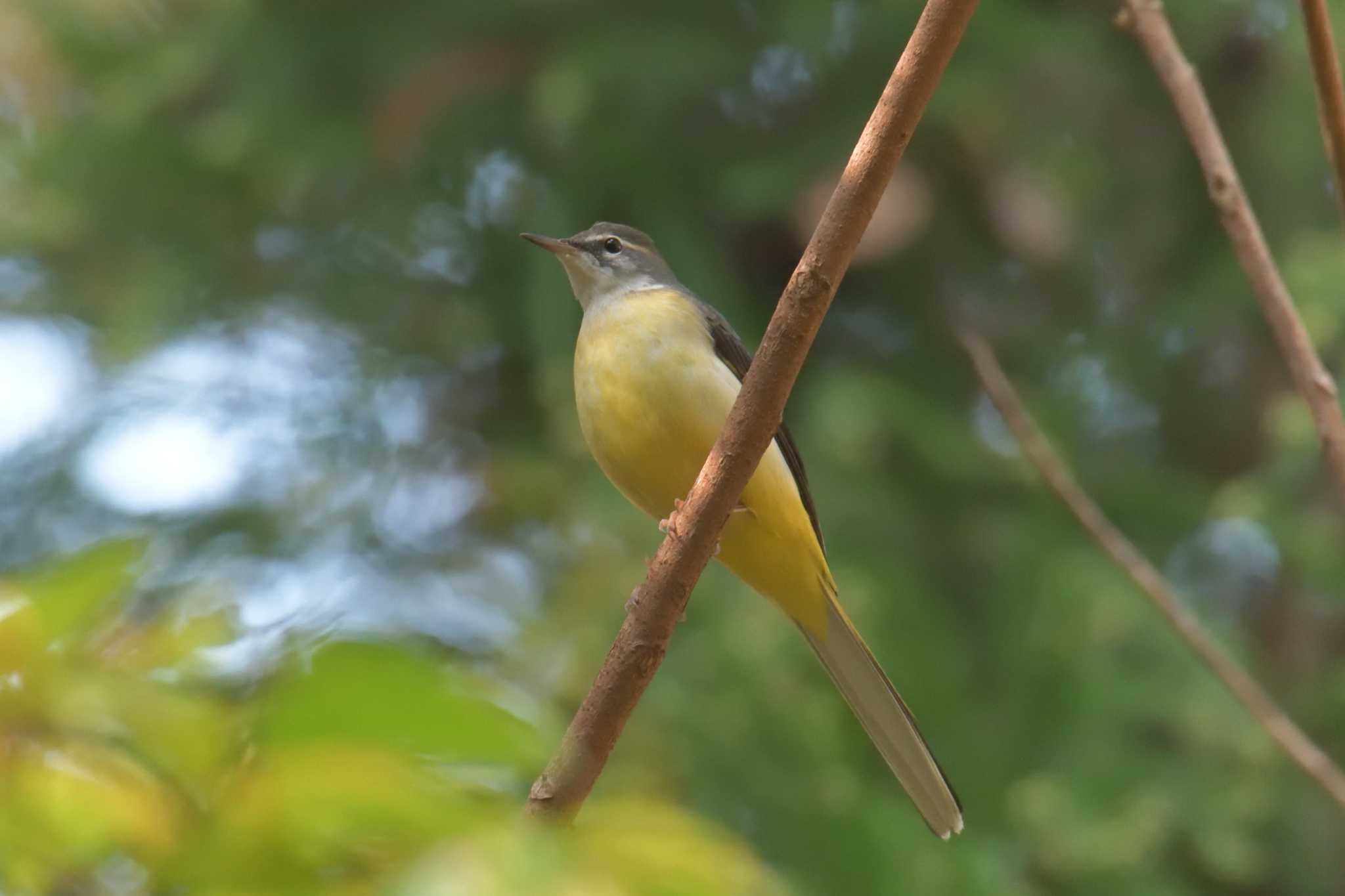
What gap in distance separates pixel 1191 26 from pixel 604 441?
2.94 meters

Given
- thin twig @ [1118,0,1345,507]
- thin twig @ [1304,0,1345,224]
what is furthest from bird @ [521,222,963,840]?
thin twig @ [1304,0,1345,224]

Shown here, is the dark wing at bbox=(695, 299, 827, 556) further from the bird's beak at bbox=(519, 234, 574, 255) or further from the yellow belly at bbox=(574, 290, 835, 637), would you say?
the bird's beak at bbox=(519, 234, 574, 255)

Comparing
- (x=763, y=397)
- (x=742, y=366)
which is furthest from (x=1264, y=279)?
(x=742, y=366)

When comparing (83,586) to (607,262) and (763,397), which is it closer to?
(763,397)

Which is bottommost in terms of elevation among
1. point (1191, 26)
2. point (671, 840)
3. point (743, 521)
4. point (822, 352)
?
point (822, 352)

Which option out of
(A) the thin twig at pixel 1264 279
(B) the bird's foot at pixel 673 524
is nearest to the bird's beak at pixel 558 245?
(B) the bird's foot at pixel 673 524

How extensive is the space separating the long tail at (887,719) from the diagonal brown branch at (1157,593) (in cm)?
70

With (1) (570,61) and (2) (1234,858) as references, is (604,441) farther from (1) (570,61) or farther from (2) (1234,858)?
(2) (1234,858)

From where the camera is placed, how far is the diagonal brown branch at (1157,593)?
2.45m

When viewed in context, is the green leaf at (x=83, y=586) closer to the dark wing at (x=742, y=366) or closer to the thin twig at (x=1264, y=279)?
the thin twig at (x=1264, y=279)

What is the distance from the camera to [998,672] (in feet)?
16.1

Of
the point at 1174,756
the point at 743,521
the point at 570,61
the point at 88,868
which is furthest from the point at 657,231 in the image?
the point at 88,868

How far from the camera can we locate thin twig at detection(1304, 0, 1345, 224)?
2.07 meters

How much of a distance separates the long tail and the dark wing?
30 cm
